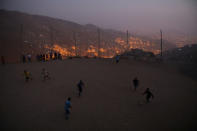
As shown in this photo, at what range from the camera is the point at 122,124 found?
898cm

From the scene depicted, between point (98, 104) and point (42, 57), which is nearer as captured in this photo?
point (98, 104)

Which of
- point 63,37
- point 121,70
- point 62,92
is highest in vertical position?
point 63,37

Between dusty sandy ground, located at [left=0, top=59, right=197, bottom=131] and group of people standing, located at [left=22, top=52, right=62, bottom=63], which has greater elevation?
group of people standing, located at [left=22, top=52, right=62, bottom=63]

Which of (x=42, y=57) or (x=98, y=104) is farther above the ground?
(x=42, y=57)

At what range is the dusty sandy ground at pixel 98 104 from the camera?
28.6 feet

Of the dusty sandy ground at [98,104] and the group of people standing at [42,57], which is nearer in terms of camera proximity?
the dusty sandy ground at [98,104]

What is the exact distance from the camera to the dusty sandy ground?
873cm

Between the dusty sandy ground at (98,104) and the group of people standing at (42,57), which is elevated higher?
the group of people standing at (42,57)

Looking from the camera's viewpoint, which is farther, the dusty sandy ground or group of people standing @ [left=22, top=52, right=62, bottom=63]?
group of people standing @ [left=22, top=52, right=62, bottom=63]

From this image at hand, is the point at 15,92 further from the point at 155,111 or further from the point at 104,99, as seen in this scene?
the point at 155,111

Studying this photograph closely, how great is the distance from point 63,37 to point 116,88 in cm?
5557

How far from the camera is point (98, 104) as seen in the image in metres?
11.6

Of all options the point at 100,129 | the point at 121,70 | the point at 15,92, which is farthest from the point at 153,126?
the point at 121,70

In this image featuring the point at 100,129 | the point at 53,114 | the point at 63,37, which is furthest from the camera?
the point at 63,37
